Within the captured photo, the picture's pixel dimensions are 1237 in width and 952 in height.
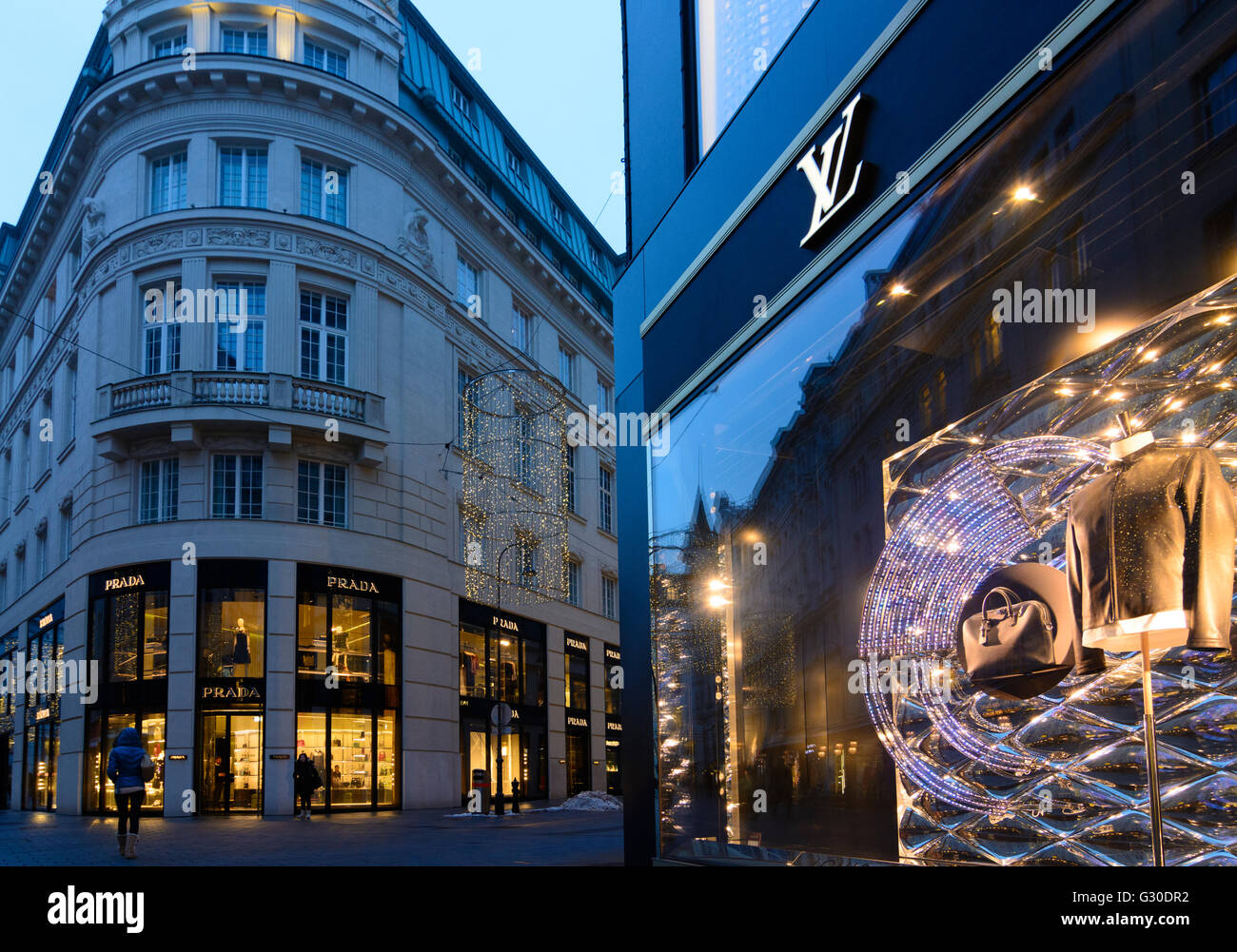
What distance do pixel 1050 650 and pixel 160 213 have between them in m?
26.9

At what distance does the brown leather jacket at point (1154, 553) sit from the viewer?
14.6 feet

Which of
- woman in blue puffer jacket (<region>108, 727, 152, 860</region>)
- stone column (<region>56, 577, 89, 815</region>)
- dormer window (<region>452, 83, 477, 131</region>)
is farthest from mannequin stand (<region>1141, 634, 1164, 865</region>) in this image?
dormer window (<region>452, 83, 477, 131</region>)

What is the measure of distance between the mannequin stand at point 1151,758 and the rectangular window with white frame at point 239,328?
82.9 feet

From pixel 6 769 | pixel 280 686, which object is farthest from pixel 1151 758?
pixel 6 769

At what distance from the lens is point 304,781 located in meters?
24.3

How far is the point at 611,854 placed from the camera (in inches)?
540

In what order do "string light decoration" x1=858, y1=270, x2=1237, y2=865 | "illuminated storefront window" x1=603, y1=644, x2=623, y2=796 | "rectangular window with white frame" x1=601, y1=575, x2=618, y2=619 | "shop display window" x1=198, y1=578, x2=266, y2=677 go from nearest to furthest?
"string light decoration" x1=858, y1=270, x2=1237, y2=865 → "shop display window" x1=198, y1=578, x2=266, y2=677 → "illuminated storefront window" x1=603, y1=644, x2=623, y2=796 → "rectangular window with white frame" x1=601, y1=575, x2=618, y2=619

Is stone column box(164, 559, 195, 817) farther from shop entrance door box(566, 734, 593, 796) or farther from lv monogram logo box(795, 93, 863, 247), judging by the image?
lv monogram logo box(795, 93, 863, 247)

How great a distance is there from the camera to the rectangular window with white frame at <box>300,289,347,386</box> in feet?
94.1

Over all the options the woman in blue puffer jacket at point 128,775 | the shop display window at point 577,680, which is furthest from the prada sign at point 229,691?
the shop display window at point 577,680

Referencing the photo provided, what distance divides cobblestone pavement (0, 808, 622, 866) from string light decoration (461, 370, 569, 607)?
749 cm

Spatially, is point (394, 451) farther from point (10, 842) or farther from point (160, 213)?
point (10, 842)

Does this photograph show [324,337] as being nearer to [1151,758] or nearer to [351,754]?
[351,754]
